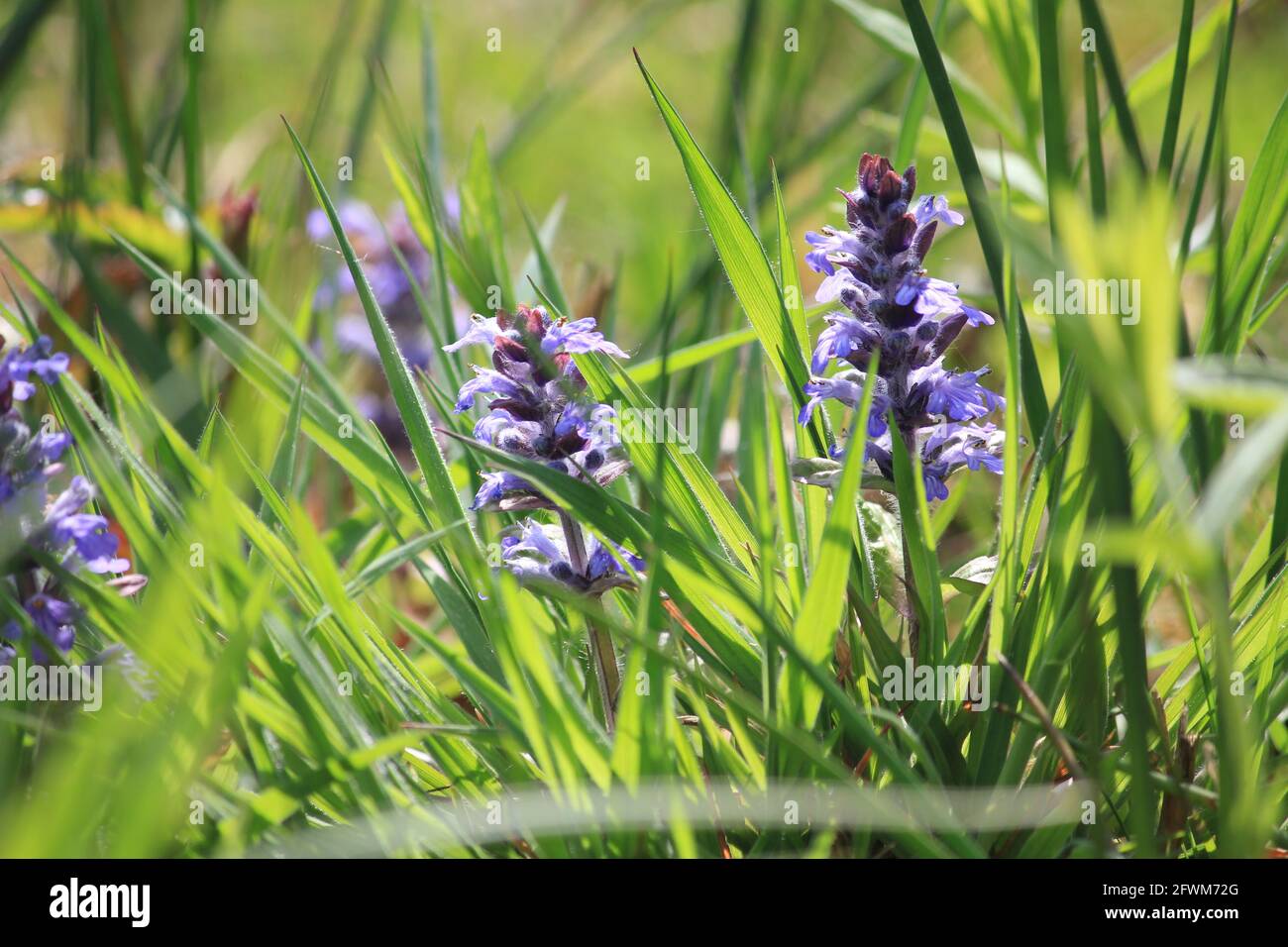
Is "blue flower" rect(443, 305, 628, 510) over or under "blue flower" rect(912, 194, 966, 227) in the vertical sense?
under

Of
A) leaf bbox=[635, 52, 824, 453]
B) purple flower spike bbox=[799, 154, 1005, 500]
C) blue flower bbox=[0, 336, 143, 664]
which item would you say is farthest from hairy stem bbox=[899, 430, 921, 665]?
blue flower bbox=[0, 336, 143, 664]

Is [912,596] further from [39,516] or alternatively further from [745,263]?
[39,516]

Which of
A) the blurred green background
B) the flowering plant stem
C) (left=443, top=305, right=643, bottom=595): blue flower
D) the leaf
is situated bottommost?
the flowering plant stem

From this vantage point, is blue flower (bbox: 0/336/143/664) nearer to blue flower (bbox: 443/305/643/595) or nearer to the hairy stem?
blue flower (bbox: 443/305/643/595)

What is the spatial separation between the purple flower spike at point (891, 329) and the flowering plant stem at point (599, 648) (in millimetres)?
336

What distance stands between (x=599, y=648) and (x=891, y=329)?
1.84ft

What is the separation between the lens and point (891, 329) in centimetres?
139

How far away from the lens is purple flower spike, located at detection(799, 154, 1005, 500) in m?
1.36

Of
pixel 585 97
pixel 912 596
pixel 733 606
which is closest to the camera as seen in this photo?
pixel 733 606

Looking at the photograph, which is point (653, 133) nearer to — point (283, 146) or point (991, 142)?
point (991, 142)


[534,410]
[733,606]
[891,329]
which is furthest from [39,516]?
[891,329]

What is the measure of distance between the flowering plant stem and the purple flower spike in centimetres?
34

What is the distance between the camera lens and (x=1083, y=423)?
4.29 ft
